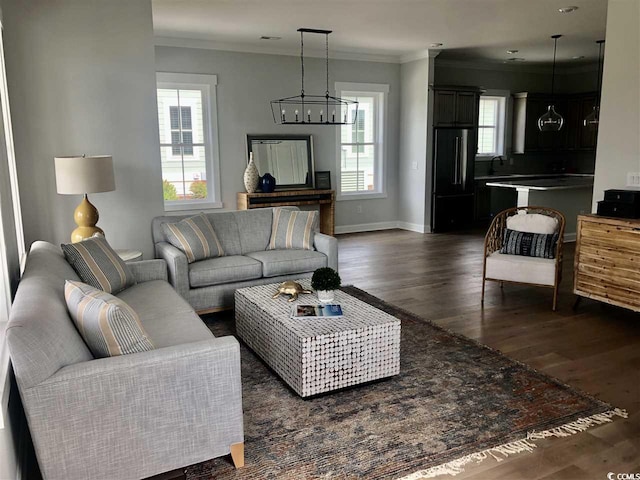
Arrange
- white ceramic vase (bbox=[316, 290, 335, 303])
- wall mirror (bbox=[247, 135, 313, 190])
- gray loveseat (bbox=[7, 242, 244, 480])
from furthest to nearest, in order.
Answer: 1. wall mirror (bbox=[247, 135, 313, 190])
2. white ceramic vase (bbox=[316, 290, 335, 303])
3. gray loveseat (bbox=[7, 242, 244, 480])

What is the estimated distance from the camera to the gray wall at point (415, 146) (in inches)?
318

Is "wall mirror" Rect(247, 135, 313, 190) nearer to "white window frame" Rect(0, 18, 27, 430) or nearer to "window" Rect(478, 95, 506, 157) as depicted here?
"window" Rect(478, 95, 506, 157)

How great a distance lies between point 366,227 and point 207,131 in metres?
3.09

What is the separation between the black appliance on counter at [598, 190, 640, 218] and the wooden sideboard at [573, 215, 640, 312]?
8 cm

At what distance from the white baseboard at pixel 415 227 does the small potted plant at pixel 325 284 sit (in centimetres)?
538

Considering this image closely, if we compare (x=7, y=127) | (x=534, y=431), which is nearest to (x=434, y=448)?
(x=534, y=431)

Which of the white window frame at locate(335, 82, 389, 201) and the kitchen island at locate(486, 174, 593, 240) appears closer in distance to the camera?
the kitchen island at locate(486, 174, 593, 240)

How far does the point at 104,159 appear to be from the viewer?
3904mm

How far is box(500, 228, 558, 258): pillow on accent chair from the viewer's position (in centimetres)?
446

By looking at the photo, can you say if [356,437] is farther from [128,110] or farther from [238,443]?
[128,110]

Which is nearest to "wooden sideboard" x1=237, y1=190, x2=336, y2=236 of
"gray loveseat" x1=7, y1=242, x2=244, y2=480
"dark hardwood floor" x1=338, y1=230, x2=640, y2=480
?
"dark hardwood floor" x1=338, y1=230, x2=640, y2=480

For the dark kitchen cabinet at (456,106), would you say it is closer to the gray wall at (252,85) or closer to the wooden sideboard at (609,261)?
the gray wall at (252,85)

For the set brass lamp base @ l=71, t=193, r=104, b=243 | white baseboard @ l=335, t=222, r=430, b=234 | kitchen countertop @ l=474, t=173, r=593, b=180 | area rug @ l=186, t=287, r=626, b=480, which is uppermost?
kitchen countertop @ l=474, t=173, r=593, b=180

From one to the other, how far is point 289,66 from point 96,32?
3.51 meters
